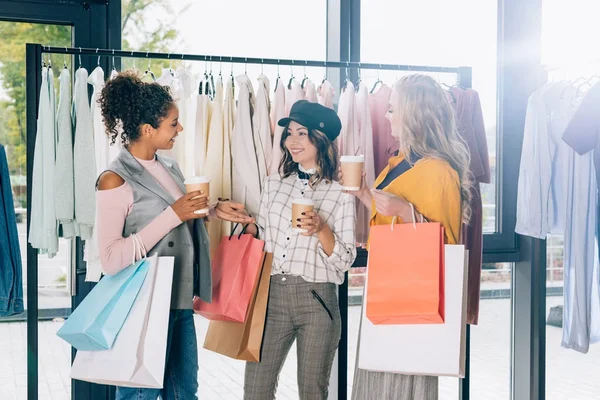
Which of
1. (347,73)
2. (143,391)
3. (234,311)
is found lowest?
(143,391)

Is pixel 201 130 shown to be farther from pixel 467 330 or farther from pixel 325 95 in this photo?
pixel 467 330

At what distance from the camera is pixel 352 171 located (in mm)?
2078

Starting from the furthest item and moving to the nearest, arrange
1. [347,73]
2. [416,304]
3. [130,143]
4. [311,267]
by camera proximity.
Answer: [347,73] → [311,267] → [130,143] → [416,304]

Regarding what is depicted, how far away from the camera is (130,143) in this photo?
2145 millimetres

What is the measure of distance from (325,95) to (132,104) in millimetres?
904

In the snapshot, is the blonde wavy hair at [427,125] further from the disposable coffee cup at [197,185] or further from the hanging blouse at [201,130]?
the hanging blouse at [201,130]

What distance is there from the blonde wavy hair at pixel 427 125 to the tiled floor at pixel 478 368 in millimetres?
1272

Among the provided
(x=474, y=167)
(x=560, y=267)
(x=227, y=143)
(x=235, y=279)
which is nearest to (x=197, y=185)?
(x=235, y=279)

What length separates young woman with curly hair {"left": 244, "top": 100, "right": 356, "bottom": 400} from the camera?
2305 mm

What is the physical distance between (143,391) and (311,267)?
→ 2.23ft

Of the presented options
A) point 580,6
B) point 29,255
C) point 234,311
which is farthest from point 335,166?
point 580,6

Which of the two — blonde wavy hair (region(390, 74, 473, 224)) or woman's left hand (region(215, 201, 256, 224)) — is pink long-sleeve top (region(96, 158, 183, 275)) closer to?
Answer: woman's left hand (region(215, 201, 256, 224))

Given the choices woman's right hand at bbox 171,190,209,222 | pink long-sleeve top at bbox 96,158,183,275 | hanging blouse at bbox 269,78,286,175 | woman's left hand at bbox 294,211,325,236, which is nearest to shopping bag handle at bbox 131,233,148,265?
pink long-sleeve top at bbox 96,158,183,275

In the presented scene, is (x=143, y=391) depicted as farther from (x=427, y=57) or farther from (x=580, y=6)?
(x=580, y=6)
